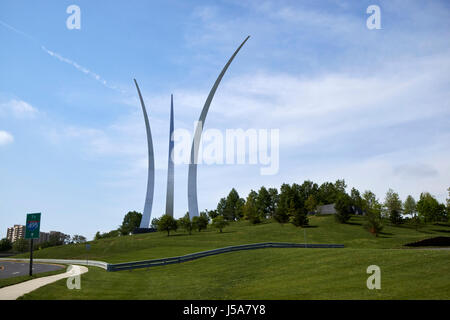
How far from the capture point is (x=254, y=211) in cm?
11525

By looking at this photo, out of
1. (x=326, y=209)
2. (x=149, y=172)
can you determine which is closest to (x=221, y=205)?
(x=326, y=209)

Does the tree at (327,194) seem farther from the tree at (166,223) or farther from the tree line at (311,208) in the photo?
the tree at (166,223)

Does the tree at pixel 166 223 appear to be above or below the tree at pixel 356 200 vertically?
below

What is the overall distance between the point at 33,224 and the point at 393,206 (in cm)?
10461

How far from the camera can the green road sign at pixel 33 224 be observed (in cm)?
3103

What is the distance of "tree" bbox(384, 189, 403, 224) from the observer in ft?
332

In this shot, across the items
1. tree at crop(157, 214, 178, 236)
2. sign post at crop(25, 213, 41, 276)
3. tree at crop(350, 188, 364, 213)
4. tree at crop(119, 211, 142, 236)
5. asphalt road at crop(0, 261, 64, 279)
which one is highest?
tree at crop(350, 188, 364, 213)

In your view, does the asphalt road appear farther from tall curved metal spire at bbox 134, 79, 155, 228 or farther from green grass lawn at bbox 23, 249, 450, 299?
tall curved metal spire at bbox 134, 79, 155, 228

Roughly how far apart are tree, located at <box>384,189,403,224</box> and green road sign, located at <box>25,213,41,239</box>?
9579 centimetres

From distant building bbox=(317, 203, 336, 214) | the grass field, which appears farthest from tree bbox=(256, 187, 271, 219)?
the grass field

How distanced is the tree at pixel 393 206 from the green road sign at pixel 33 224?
9579cm

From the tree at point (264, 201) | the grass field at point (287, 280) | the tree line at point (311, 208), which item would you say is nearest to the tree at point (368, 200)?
the tree line at point (311, 208)

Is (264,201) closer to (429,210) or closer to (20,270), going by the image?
(429,210)
